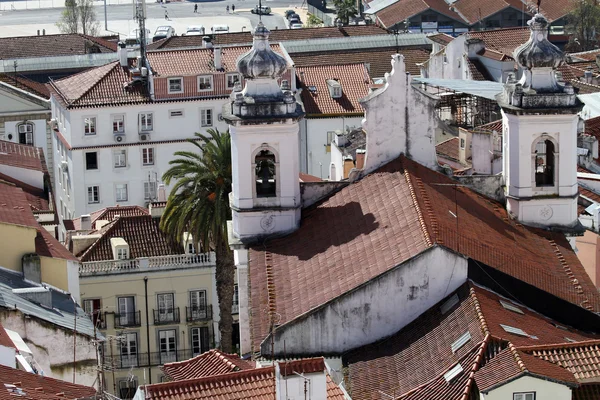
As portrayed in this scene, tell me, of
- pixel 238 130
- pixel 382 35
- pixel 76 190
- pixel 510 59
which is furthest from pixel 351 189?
pixel 382 35

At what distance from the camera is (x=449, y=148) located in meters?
82.2

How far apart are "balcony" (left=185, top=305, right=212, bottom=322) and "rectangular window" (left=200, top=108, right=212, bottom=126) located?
27.5 metres

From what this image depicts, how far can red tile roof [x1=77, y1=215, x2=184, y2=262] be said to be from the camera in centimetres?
7969

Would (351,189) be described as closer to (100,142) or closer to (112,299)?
(112,299)

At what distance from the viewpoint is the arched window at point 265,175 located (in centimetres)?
6142

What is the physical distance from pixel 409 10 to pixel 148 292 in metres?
89.1

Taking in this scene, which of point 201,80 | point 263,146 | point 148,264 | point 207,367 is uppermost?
point 263,146

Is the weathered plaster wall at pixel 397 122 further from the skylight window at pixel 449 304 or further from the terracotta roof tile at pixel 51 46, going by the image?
the terracotta roof tile at pixel 51 46

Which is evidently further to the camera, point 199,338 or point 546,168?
point 199,338

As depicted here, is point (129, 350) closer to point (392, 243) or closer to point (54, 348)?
point (54, 348)

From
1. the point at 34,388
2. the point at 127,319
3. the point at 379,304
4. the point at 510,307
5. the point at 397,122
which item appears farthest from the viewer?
the point at 127,319

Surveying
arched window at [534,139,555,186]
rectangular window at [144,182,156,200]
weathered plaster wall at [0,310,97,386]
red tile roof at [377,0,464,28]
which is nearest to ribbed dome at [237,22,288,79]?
arched window at [534,139,555,186]

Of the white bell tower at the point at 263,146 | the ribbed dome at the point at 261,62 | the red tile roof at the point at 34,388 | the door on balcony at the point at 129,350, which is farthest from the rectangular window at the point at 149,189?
the red tile roof at the point at 34,388

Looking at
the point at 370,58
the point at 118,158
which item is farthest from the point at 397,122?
the point at 370,58
